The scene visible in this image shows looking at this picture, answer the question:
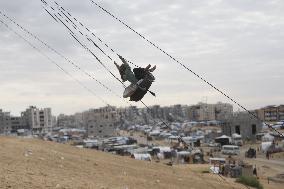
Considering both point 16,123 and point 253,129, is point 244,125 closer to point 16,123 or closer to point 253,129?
point 253,129

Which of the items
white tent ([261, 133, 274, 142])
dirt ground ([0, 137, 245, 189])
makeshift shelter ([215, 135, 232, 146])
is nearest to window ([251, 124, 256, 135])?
white tent ([261, 133, 274, 142])

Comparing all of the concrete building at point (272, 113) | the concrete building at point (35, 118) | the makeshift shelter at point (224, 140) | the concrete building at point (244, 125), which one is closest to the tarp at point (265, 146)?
the makeshift shelter at point (224, 140)

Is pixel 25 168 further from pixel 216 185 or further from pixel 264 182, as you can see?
pixel 264 182

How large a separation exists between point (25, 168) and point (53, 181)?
2.71 metres

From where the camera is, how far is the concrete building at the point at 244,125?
7450 cm

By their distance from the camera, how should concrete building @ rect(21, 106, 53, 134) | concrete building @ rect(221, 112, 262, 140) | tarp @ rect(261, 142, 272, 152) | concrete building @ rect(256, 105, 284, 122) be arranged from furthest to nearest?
concrete building @ rect(21, 106, 53, 134) < concrete building @ rect(256, 105, 284, 122) < concrete building @ rect(221, 112, 262, 140) < tarp @ rect(261, 142, 272, 152)

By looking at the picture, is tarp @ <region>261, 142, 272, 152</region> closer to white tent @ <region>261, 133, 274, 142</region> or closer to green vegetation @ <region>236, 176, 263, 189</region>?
white tent @ <region>261, 133, 274, 142</region>

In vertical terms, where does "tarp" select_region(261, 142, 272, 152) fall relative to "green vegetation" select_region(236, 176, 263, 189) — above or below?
above

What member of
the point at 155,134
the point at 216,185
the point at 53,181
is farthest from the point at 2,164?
the point at 155,134

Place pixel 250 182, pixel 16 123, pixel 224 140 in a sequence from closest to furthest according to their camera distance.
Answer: pixel 250 182
pixel 224 140
pixel 16 123

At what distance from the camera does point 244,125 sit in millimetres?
75375

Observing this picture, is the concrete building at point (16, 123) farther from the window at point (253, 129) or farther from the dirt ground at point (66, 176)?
the dirt ground at point (66, 176)

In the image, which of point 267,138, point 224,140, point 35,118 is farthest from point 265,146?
point 35,118

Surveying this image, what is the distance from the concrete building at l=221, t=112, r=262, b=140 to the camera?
7450cm
